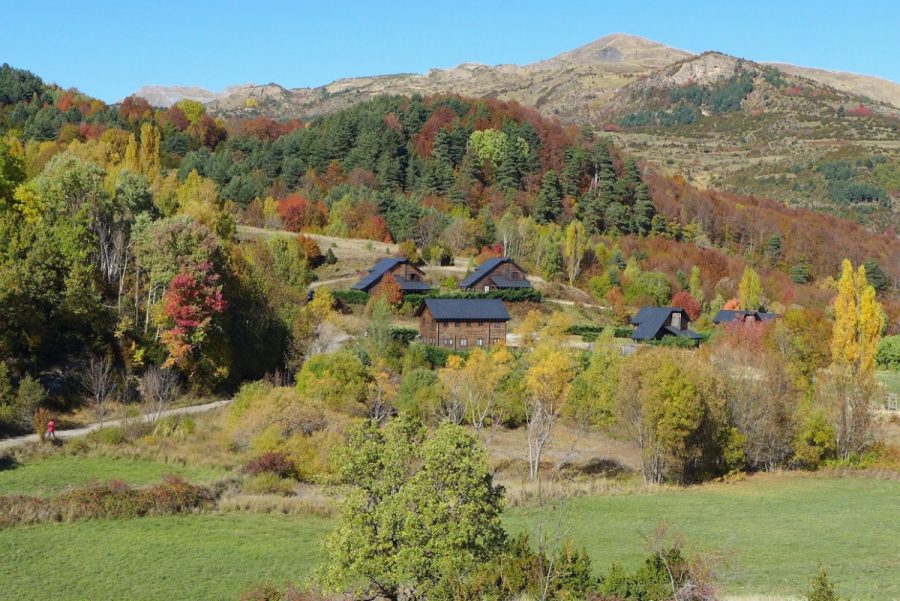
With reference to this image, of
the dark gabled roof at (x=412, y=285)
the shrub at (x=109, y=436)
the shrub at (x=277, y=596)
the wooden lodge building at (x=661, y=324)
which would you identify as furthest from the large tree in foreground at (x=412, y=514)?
the dark gabled roof at (x=412, y=285)

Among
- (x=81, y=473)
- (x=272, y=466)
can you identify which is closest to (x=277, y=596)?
(x=272, y=466)

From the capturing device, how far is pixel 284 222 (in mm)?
98625

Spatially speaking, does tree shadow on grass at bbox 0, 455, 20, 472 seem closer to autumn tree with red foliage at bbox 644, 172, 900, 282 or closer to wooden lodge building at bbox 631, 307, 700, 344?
wooden lodge building at bbox 631, 307, 700, 344

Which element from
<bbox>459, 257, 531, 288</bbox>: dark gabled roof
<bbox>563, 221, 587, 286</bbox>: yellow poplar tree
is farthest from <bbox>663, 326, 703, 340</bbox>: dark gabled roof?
<bbox>563, 221, 587, 286</bbox>: yellow poplar tree

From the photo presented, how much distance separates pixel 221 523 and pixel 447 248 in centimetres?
6553

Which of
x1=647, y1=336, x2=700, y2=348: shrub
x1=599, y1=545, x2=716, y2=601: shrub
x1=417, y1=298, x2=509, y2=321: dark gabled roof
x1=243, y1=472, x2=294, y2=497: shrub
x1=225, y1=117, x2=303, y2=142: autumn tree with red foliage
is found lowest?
x1=243, y1=472, x2=294, y2=497: shrub

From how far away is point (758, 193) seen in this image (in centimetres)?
17212

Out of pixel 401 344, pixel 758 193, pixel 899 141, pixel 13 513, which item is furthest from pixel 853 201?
pixel 13 513

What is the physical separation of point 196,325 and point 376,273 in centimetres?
2932

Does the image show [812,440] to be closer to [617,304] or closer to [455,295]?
[455,295]

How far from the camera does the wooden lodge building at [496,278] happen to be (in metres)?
77.1

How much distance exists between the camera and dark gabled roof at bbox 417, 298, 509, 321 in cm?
6281

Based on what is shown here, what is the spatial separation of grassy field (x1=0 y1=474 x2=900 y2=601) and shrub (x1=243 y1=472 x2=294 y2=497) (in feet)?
10.1

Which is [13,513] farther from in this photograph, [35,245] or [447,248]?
[447,248]
